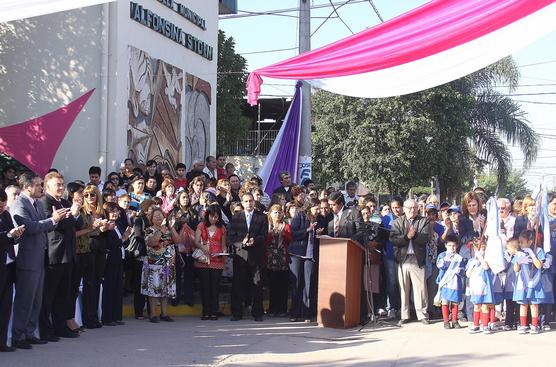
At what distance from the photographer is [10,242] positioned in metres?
7.94

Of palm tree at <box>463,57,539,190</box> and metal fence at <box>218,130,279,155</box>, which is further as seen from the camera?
metal fence at <box>218,130,279,155</box>

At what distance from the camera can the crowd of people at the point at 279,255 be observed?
10227 mm

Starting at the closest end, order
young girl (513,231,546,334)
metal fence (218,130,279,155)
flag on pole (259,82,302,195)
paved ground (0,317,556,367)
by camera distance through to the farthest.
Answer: paved ground (0,317,556,367) → young girl (513,231,546,334) → flag on pole (259,82,302,195) → metal fence (218,130,279,155)

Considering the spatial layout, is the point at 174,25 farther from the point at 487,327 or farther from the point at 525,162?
the point at 525,162

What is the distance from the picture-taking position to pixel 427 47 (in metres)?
8.51

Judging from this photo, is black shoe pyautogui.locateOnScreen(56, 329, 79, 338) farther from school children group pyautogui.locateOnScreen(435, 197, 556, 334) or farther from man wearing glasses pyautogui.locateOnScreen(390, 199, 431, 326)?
school children group pyautogui.locateOnScreen(435, 197, 556, 334)

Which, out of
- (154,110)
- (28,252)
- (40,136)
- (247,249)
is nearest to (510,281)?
(247,249)

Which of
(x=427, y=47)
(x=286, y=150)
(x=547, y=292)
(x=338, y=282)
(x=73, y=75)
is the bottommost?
(x=547, y=292)

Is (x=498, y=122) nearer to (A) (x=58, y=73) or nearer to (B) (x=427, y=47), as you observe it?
(A) (x=58, y=73)

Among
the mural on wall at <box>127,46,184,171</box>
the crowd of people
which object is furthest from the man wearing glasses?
the mural on wall at <box>127,46,184,171</box>

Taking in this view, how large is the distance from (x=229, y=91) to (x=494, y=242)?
22.6 metres

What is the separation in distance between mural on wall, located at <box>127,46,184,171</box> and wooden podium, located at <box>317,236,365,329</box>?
6197mm

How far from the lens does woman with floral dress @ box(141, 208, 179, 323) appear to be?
10.8m

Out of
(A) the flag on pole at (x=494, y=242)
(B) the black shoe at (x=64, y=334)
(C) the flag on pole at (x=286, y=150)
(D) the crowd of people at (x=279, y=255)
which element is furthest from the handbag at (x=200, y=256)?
(C) the flag on pole at (x=286, y=150)
